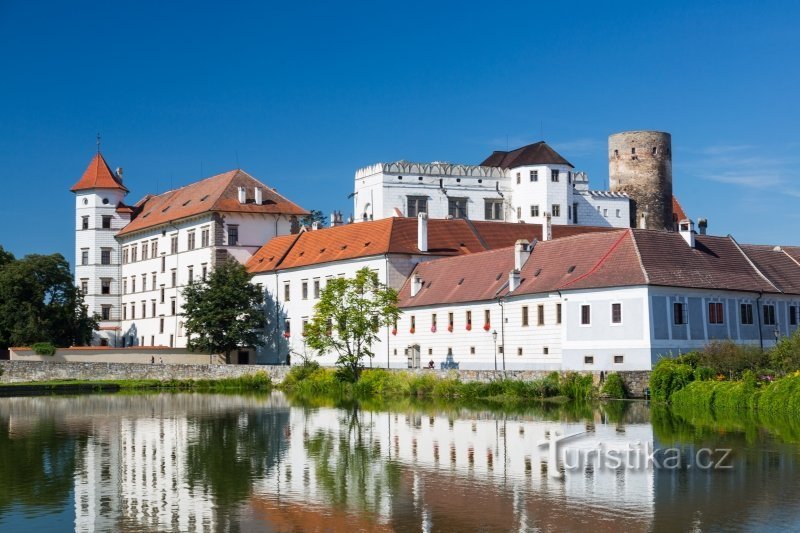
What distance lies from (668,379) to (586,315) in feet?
19.7

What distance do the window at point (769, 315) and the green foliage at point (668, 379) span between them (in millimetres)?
9769

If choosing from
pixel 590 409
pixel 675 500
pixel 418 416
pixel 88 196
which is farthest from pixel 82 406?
pixel 88 196

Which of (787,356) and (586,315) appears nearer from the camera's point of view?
(787,356)

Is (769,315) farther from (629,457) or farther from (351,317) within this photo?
(629,457)

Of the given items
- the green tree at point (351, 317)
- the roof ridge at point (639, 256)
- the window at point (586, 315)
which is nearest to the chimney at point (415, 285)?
the green tree at point (351, 317)

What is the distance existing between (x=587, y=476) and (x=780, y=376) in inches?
751

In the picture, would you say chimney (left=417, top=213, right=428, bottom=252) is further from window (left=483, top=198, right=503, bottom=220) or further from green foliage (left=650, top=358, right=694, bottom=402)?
green foliage (left=650, top=358, right=694, bottom=402)

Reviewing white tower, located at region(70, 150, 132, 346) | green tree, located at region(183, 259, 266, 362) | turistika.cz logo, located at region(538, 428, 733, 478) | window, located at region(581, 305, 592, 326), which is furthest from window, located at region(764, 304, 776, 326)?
white tower, located at region(70, 150, 132, 346)

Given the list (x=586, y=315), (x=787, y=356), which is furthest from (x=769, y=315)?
(x=787, y=356)

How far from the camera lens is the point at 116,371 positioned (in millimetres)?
64250

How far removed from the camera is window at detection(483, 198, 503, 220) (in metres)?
85.7

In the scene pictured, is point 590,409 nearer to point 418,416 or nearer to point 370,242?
point 418,416

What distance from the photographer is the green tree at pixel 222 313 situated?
226ft

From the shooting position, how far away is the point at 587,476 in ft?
72.6
